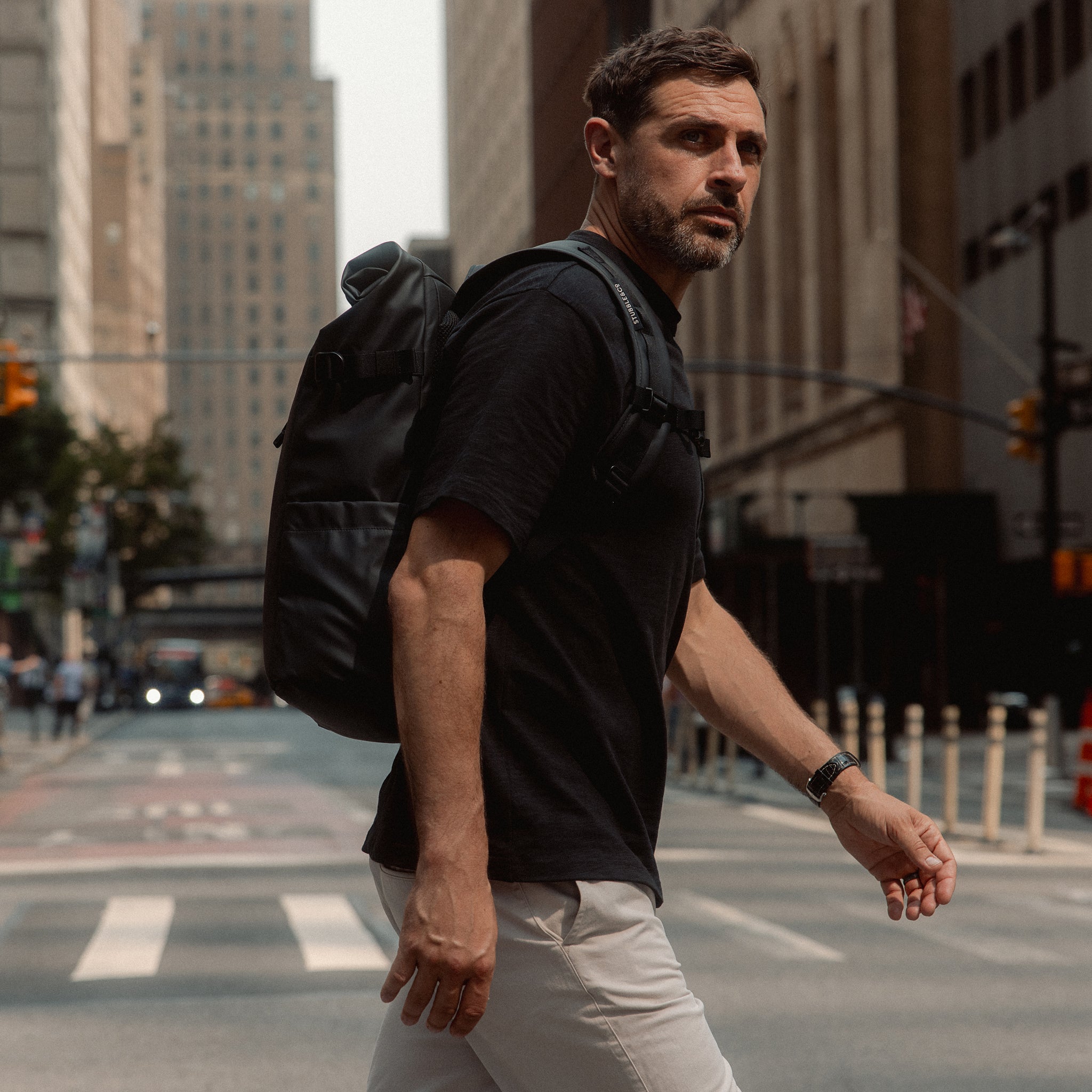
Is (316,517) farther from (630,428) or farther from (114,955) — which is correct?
(114,955)

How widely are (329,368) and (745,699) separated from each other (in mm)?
917

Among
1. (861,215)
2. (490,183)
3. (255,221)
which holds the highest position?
(255,221)

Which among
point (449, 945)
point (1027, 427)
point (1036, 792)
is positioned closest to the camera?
point (449, 945)

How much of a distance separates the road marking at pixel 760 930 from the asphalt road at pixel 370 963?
0.02 metres

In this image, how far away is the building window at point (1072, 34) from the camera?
1299 inches

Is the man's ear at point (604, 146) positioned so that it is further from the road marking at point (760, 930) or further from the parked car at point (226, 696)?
the parked car at point (226, 696)

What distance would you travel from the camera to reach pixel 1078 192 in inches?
1314

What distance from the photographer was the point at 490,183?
94938 mm

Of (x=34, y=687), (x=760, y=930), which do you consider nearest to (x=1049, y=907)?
(x=760, y=930)

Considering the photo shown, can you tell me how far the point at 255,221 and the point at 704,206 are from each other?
196 metres

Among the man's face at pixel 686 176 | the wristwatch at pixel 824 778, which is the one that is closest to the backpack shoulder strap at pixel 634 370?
the man's face at pixel 686 176

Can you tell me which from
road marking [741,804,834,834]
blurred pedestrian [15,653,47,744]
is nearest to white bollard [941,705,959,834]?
road marking [741,804,834,834]

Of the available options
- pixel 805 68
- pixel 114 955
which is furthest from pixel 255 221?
pixel 114 955

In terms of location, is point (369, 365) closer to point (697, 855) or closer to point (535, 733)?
point (535, 733)
